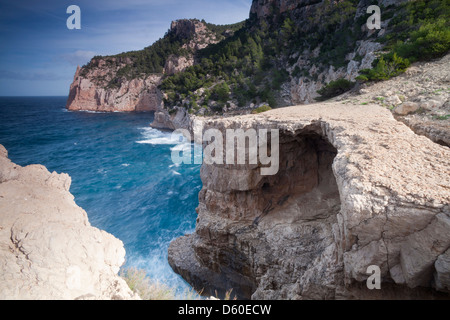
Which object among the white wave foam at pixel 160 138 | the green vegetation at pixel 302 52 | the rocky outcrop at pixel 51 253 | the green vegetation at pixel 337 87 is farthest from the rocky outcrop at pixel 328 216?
the white wave foam at pixel 160 138

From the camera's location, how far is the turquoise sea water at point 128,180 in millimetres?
14461

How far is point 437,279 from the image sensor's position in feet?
9.88

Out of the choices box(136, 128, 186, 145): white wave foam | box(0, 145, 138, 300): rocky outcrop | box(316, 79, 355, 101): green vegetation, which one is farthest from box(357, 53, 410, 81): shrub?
box(136, 128, 186, 145): white wave foam

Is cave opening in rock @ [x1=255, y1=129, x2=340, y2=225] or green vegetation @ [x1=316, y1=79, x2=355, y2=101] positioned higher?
green vegetation @ [x1=316, y1=79, x2=355, y2=101]

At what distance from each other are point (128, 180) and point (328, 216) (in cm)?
2061

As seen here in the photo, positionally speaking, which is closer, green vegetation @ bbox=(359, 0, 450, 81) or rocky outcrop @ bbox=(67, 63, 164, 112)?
green vegetation @ bbox=(359, 0, 450, 81)

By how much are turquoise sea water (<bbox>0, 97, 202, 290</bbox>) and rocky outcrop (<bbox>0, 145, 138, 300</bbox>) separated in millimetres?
7008

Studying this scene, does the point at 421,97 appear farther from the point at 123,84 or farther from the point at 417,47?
the point at 123,84

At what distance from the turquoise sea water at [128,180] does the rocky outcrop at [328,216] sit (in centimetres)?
352

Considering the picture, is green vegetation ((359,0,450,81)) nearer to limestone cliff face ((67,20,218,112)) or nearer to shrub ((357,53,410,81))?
shrub ((357,53,410,81))

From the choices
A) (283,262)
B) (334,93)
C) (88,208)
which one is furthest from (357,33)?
(88,208)

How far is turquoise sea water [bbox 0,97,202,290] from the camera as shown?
47.4 ft

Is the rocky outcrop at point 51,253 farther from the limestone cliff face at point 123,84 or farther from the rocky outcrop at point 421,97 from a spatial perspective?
the limestone cliff face at point 123,84
